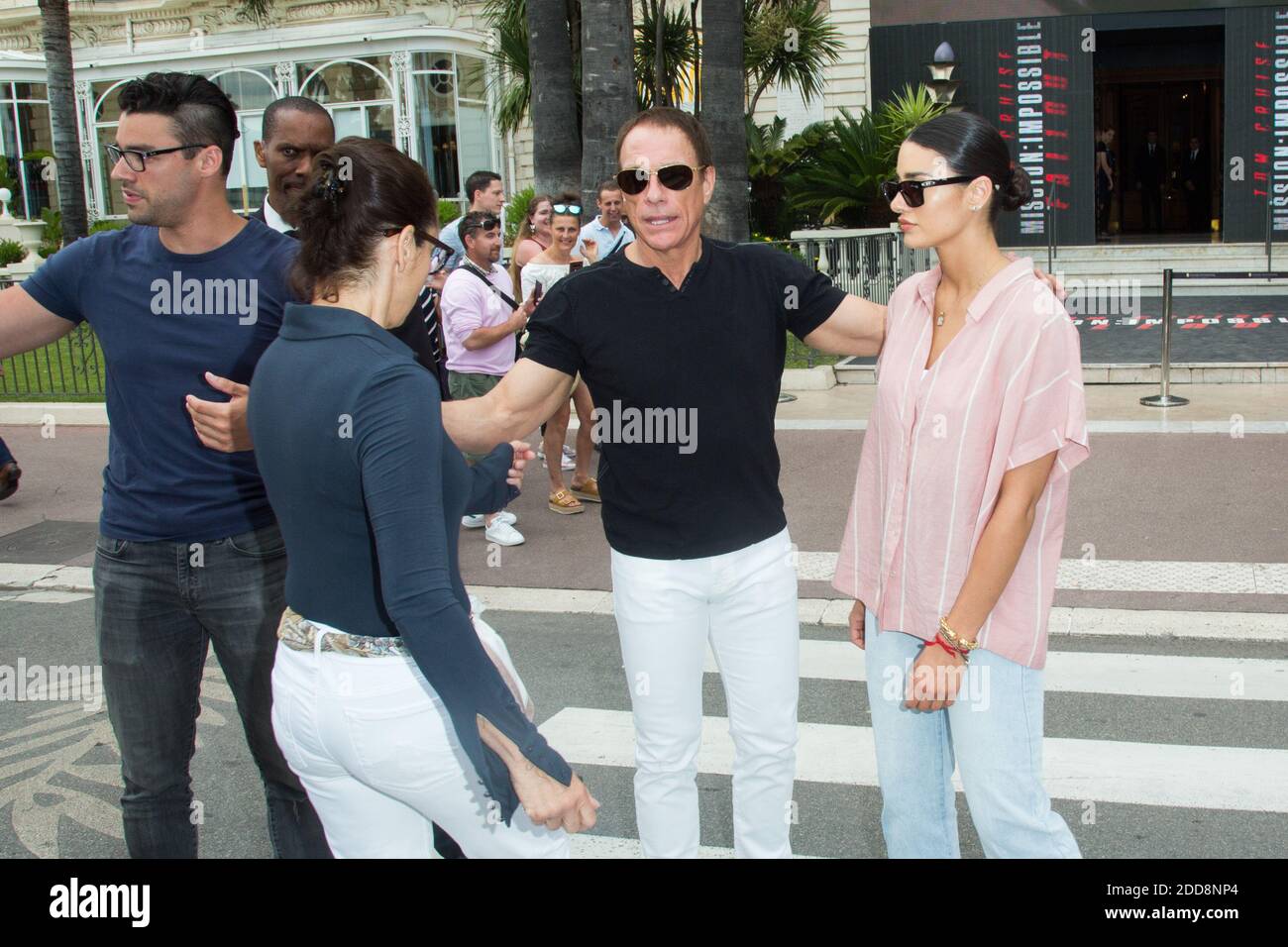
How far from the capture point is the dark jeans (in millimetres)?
3051

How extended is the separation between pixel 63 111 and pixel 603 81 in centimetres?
973

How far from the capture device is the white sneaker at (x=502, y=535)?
786 cm

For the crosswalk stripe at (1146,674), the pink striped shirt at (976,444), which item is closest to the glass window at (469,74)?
the crosswalk stripe at (1146,674)

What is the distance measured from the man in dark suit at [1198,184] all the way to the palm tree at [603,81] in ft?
49.9

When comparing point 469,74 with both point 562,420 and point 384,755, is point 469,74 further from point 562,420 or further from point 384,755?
point 384,755

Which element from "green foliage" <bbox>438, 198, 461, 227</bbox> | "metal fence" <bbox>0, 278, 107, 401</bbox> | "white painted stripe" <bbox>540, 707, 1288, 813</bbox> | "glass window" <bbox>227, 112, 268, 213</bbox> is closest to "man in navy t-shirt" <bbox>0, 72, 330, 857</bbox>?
"white painted stripe" <bbox>540, 707, 1288, 813</bbox>

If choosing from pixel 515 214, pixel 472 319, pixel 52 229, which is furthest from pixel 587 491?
pixel 52 229

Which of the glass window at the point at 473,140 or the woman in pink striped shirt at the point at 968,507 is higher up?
the glass window at the point at 473,140

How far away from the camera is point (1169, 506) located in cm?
786

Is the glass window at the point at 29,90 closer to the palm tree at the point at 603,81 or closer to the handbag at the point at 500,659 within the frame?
the palm tree at the point at 603,81

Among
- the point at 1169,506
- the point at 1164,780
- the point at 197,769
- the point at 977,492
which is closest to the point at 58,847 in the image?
the point at 197,769

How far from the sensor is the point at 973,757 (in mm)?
2688
